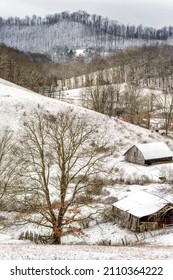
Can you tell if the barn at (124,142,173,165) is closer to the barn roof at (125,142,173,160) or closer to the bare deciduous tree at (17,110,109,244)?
the barn roof at (125,142,173,160)

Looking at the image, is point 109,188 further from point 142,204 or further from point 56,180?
point 142,204

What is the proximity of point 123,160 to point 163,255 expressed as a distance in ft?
136

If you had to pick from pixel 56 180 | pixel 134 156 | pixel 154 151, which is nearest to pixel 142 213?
pixel 56 180

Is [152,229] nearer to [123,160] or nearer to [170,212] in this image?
[170,212]

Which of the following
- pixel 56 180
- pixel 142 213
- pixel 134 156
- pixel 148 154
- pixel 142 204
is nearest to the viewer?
pixel 142 213

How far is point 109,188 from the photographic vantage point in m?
45.2

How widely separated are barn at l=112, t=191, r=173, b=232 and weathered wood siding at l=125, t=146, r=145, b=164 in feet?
65.6

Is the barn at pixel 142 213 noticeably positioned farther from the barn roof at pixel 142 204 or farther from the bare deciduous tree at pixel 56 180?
the bare deciduous tree at pixel 56 180

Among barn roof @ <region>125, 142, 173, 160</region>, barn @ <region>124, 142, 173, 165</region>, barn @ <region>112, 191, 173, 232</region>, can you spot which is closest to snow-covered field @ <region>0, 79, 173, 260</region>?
barn @ <region>112, 191, 173, 232</region>

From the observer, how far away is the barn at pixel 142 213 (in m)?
34.3

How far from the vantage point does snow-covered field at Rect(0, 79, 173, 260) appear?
17516mm

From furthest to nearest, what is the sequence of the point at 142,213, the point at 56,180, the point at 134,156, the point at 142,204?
the point at 134,156
the point at 56,180
the point at 142,204
the point at 142,213

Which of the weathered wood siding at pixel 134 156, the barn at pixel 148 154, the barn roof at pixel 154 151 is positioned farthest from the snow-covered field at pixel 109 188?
the barn roof at pixel 154 151

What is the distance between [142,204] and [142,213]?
1.41 m
